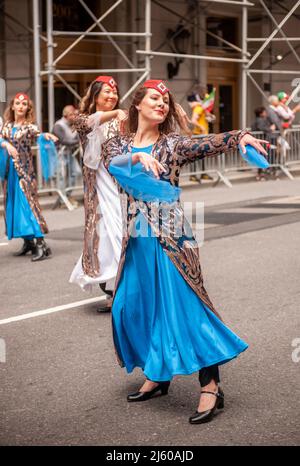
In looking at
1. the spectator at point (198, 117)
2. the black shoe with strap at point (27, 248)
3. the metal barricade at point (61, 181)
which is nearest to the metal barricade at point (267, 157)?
the spectator at point (198, 117)

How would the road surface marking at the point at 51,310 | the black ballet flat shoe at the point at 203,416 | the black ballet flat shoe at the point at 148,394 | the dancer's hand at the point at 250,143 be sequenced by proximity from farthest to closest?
the road surface marking at the point at 51,310 → the black ballet flat shoe at the point at 148,394 → the black ballet flat shoe at the point at 203,416 → the dancer's hand at the point at 250,143

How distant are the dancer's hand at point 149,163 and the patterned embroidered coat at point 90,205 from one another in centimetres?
241

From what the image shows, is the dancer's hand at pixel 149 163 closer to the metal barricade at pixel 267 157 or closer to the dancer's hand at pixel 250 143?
the dancer's hand at pixel 250 143

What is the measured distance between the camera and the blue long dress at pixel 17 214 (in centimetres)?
954

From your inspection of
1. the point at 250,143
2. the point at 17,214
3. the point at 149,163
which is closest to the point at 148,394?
the point at 149,163

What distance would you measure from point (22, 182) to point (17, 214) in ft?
1.18

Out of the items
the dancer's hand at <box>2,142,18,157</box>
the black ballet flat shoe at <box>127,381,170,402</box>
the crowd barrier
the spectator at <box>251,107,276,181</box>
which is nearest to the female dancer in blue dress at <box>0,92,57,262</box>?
the dancer's hand at <box>2,142,18,157</box>

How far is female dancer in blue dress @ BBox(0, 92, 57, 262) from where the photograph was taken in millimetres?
9516

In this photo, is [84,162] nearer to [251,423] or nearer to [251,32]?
[251,423]

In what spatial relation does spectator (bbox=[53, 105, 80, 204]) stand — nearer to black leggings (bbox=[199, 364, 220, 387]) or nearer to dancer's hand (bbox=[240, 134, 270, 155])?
black leggings (bbox=[199, 364, 220, 387])

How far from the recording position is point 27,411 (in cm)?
460

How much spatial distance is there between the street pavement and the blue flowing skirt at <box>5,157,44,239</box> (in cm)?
32
